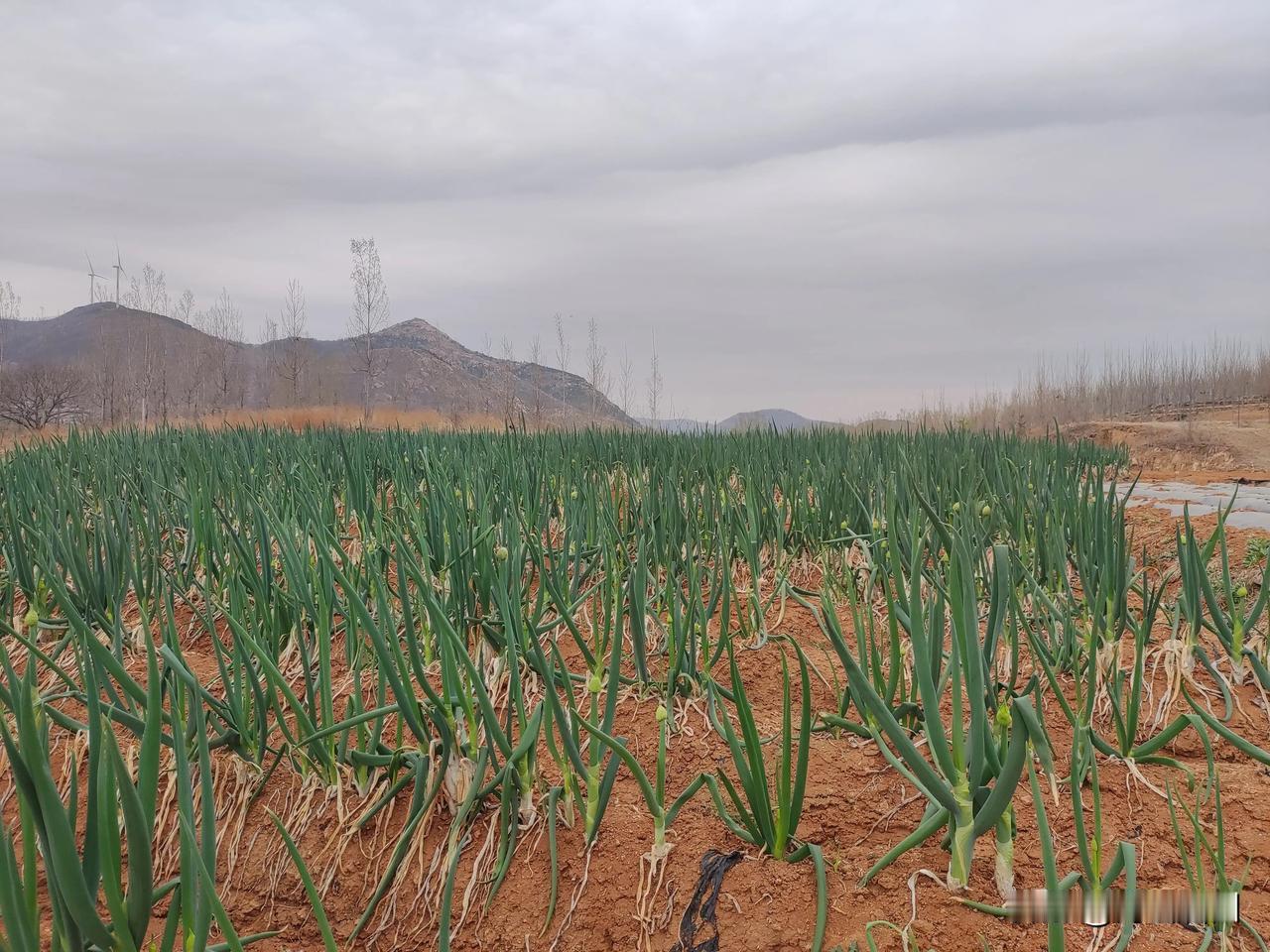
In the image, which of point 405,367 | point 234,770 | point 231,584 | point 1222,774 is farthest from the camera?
point 405,367

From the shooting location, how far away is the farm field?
101 centimetres

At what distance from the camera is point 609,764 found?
4.28 ft

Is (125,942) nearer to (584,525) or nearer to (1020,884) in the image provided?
→ (1020,884)

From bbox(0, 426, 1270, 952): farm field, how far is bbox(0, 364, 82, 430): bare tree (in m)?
28.3

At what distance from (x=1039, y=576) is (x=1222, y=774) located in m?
1.05

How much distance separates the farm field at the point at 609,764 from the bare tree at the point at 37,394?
28294 millimetres

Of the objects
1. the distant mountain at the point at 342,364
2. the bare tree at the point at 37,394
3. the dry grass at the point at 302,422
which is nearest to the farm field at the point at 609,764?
the dry grass at the point at 302,422

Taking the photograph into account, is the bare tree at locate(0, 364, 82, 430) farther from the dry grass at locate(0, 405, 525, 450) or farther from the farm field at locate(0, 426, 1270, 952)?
the farm field at locate(0, 426, 1270, 952)

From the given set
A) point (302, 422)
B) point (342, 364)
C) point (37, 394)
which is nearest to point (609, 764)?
point (302, 422)

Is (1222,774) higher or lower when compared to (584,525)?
lower

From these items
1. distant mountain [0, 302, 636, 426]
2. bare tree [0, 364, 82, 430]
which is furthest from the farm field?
distant mountain [0, 302, 636, 426]

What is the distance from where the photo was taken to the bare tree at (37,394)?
84.9 feet

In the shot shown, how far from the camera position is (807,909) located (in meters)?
1.15

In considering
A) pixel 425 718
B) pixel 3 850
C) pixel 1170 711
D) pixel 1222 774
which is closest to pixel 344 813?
pixel 425 718
